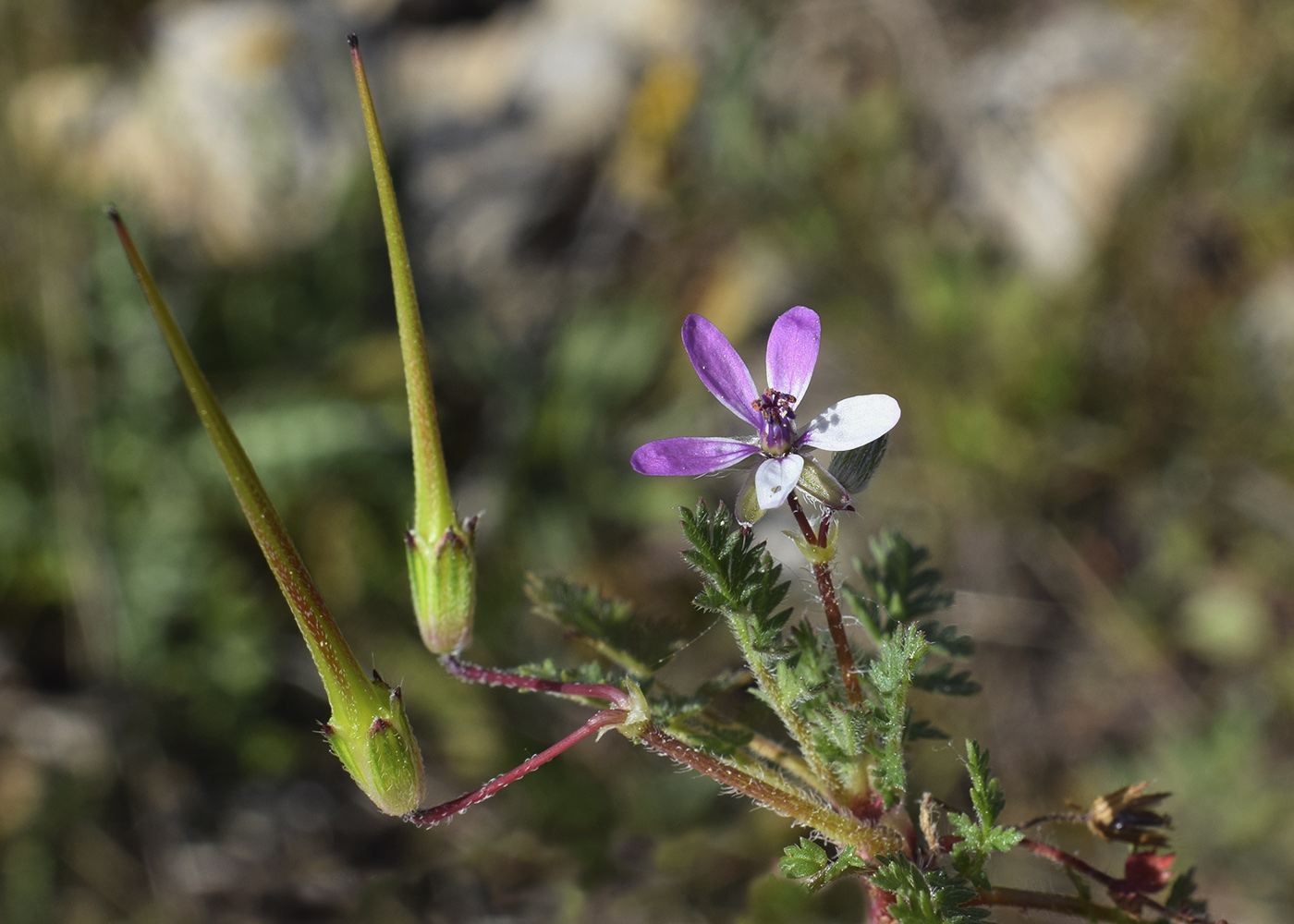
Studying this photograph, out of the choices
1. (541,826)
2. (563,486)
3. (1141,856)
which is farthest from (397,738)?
(563,486)

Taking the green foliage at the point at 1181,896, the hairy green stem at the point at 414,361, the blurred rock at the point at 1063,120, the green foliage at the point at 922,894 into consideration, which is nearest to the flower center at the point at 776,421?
the hairy green stem at the point at 414,361

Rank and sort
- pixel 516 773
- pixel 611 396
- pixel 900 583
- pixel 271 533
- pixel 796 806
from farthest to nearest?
1. pixel 611 396
2. pixel 900 583
3. pixel 796 806
4. pixel 516 773
5. pixel 271 533

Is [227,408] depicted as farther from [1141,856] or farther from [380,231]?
[1141,856]

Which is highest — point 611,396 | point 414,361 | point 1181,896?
A: point 611,396

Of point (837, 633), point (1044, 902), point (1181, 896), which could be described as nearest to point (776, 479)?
point (837, 633)

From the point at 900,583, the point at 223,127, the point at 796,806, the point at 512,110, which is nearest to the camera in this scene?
the point at 796,806

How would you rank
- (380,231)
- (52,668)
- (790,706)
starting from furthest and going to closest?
1. (380,231)
2. (52,668)
3. (790,706)

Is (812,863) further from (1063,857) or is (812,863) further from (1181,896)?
(1181,896)
